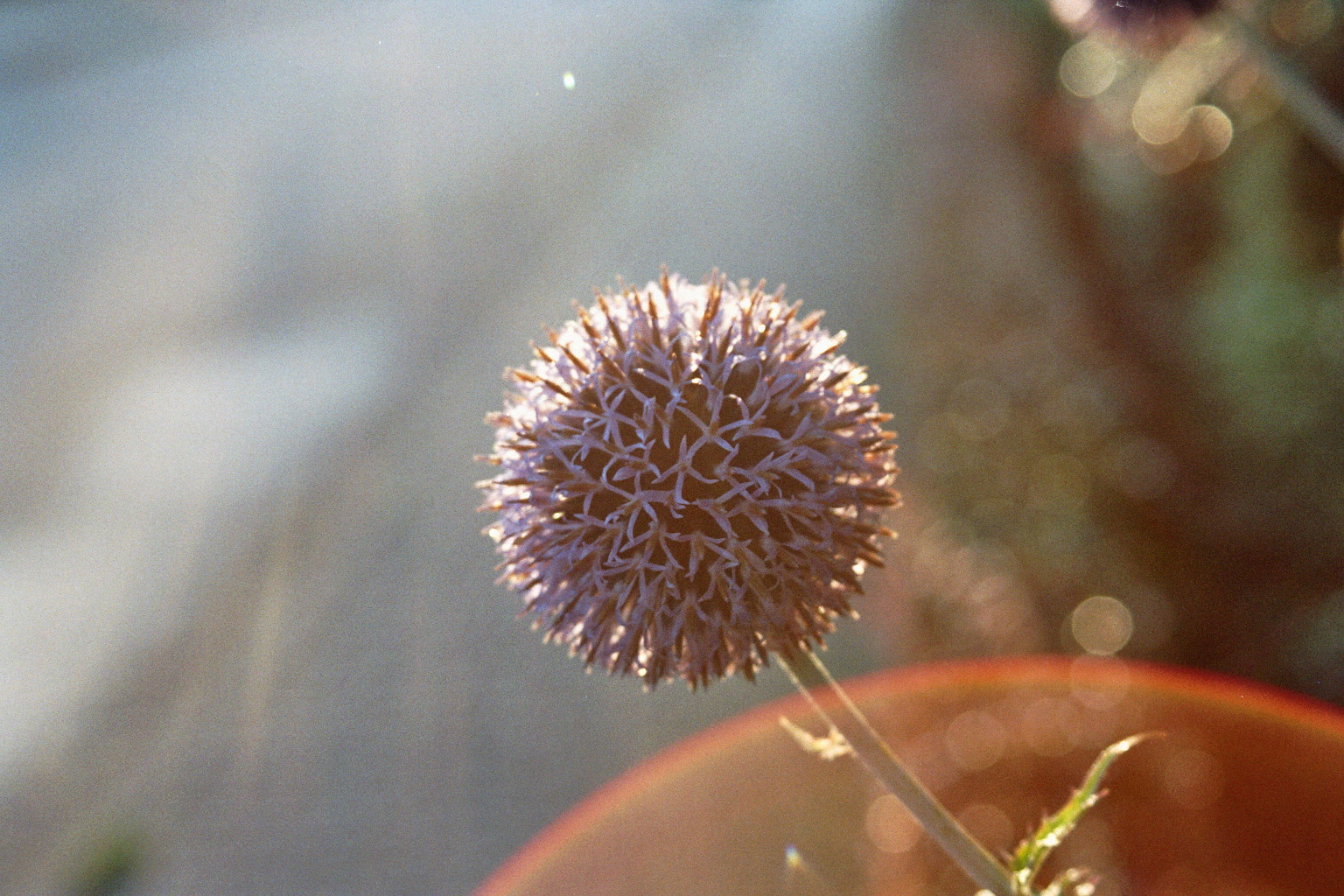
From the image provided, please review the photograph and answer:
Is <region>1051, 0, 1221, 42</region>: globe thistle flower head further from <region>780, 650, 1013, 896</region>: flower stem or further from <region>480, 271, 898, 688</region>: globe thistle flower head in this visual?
<region>780, 650, 1013, 896</region>: flower stem

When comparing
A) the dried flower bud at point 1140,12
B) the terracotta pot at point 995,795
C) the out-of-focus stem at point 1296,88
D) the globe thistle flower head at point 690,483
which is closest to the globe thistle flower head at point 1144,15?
the dried flower bud at point 1140,12

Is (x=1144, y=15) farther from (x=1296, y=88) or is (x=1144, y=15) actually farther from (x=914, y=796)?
(x=914, y=796)

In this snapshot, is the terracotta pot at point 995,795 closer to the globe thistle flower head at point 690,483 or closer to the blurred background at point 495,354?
the blurred background at point 495,354

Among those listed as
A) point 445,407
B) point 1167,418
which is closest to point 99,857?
point 445,407

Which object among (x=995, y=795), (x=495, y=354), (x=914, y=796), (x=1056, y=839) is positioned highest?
(x=495, y=354)

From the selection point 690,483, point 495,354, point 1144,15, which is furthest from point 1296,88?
point 495,354

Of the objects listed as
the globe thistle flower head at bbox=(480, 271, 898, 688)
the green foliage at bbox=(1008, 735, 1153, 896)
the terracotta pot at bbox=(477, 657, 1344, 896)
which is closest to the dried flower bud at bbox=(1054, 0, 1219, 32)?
the globe thistle flower head at bbox=(480, 271, 898, 688)
